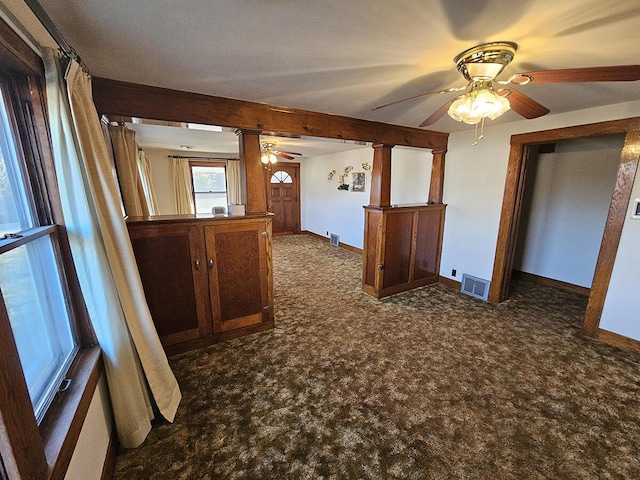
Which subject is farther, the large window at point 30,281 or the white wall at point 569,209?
the white wall at point 569,209

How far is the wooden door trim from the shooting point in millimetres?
2443

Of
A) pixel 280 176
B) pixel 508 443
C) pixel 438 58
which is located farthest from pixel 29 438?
pixel 280 176

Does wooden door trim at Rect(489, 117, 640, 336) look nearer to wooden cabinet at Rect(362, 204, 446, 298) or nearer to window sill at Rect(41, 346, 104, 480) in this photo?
wooden cabinet at Rect(362, 204, 446, 298)

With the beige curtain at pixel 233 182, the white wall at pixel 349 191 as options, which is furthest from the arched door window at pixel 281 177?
the beige curtain at pixel 233 182

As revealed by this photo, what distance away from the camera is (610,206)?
260cm

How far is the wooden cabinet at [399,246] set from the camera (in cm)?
350

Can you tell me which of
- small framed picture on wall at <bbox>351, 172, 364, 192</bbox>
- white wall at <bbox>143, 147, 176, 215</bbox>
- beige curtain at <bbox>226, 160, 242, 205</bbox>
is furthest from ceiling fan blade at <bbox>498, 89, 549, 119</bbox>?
white wall at <bbox>143, 147, 176, 215</bbox>

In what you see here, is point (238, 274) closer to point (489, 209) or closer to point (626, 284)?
point (489, 209)

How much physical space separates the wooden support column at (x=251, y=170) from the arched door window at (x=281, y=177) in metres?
4.89

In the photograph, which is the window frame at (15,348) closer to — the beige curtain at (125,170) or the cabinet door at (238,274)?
the cabinet door at (238,274)

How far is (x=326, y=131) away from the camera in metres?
2.83

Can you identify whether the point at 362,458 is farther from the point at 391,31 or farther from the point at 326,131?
the point at 326,131

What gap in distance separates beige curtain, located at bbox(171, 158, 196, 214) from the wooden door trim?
19.5ft

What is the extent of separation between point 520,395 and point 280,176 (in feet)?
22.0
